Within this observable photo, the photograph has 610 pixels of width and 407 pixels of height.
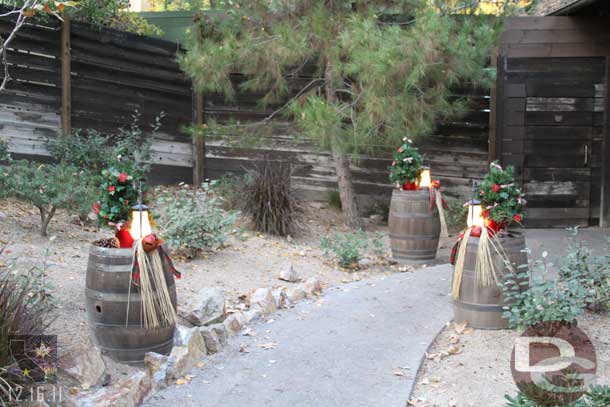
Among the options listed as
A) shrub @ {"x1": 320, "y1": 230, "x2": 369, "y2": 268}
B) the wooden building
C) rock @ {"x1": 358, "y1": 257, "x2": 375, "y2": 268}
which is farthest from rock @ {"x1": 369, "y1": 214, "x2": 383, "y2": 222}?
rock @ {"x1": 358, "y1": 257, "x2": 375, "y2": 268}

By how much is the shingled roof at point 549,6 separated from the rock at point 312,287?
435 centimetres

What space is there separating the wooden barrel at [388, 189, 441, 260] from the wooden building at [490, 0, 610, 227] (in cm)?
215

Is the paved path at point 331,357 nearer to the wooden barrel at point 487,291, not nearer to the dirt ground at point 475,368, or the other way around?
the dirt ground at point 475,368

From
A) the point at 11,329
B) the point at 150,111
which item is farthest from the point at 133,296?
the point at 150,111

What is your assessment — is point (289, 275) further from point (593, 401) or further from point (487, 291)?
point (593, 401)

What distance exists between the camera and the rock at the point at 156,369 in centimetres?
398

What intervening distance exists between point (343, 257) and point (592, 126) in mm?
3972

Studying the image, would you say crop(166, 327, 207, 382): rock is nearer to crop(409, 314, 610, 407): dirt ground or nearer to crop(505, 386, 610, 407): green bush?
crop(409, 314, 610, 407): dirt ground

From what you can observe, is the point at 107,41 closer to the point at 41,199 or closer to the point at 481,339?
the point at 41,199

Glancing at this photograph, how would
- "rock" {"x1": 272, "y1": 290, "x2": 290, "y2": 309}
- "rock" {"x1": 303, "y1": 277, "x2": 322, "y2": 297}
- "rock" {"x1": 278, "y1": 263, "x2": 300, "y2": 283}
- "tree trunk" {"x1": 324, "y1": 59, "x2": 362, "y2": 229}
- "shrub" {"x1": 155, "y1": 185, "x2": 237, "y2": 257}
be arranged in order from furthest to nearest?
"tree trunk" {"x1": 324, "y1": 59, "x2": 362, "y2": 229} < "shrub" {"x1": 155, "y1": 185, "x2": 237, "y2": 257} < "rock" {"x1": 278, "y1": 263, "x2": 300, "y2": 283} < "rock" {"x1": 303, "y1": 277, "x2": 322, "y2": 297} < "rock" {"x1": 272, "y1": 290, "x2": 290, "y2": 309}

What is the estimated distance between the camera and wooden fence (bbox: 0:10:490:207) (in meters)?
9.05

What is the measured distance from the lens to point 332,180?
33.5ft

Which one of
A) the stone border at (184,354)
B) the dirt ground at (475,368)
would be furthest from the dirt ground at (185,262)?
the dirt ground at (475,368)

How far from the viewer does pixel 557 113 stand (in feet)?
30.0
